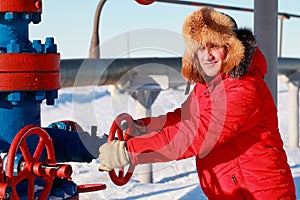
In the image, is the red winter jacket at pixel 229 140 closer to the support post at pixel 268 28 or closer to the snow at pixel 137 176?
the snow at pixel 137 176

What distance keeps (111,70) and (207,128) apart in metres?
2.55

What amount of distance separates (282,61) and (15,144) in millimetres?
4965

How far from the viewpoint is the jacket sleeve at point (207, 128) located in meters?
1.53

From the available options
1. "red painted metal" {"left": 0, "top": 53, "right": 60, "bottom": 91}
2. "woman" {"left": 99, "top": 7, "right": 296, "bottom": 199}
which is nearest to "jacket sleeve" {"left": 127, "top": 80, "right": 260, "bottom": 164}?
"woman" {"left": 99, "top": 7, "right": 296, "bottom": 199}

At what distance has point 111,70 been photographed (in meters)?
4.08

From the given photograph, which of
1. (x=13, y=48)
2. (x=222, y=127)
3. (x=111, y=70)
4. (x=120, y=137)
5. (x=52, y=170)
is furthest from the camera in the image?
(x=111, y=70)

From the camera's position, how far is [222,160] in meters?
1.78

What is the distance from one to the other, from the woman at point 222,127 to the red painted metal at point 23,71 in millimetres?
231

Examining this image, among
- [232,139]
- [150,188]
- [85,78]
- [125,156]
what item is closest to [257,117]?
[232,139]

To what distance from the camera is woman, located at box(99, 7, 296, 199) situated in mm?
1549

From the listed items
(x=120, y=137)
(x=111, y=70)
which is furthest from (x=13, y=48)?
(x=111, y=70)

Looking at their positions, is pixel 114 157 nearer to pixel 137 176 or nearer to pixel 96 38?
pixel 96 38

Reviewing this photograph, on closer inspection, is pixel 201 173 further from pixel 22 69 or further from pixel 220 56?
pixel 22 69

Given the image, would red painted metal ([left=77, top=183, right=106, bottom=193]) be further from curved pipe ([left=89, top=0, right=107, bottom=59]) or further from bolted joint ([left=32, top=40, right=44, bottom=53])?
curved pipe ([left=89, top=0, right=107, bottom=59])
